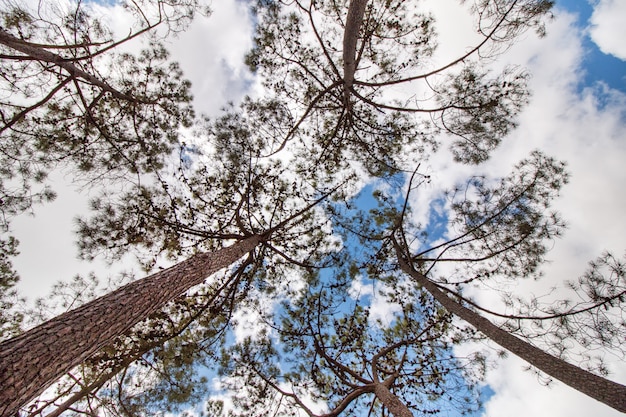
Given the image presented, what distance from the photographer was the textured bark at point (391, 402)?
3.99 metres

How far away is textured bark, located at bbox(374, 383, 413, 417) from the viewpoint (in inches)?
157

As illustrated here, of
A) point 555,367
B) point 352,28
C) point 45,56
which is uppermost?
point 352,28

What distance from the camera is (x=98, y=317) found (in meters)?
2.36

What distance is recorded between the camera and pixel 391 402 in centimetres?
427

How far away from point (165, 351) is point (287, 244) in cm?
276

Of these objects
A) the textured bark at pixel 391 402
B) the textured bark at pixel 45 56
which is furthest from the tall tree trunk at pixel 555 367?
the textured bark at pixel 45 56

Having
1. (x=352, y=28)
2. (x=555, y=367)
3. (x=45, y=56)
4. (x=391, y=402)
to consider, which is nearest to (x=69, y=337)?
(x=45, y=56)

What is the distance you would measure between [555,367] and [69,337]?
4.69 metres

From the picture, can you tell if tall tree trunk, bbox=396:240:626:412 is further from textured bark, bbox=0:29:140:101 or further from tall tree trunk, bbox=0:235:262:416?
textured bark, bbox=0:29:140:101

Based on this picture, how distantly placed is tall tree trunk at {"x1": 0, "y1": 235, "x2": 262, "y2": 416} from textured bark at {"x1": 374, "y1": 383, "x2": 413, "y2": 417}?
3.32 metres

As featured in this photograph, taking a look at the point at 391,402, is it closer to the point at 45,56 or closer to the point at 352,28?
the point at 352,28

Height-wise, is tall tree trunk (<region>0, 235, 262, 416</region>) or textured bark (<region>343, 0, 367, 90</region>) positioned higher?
textured bark (<region>343, 0, 367, 90</region>)

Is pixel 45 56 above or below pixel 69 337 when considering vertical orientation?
above

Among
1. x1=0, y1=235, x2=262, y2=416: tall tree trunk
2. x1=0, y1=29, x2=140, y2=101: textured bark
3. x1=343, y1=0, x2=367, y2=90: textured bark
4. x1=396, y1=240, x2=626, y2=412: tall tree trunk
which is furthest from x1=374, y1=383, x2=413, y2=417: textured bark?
x1=0, y1=29, x2=140, y2=101: textured bark
